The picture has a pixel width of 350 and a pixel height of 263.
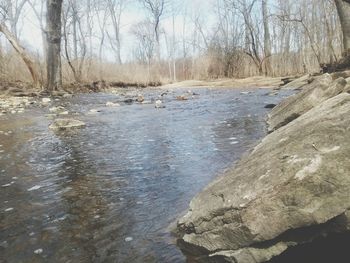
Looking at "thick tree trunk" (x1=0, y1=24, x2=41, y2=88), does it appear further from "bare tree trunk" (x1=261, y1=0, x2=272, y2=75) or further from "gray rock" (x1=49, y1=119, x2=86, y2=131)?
"bare tree trunk" (x1=261, y1=0, x2=272, y2=75)

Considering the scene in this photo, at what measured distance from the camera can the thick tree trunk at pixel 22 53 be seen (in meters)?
14.9

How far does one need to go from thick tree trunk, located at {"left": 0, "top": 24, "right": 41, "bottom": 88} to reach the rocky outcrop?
48.7ft

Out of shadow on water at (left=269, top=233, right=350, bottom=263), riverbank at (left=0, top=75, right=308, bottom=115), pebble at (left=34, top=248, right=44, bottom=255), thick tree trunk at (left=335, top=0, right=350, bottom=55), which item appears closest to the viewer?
shadow on water at (left=269, top=233, right=350, bottom=263)

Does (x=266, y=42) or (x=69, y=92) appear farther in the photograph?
(x=266, y=42)

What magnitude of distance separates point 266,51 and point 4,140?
20.3 m

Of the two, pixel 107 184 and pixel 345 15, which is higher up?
pixel 345 15

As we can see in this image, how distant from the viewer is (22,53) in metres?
15.3

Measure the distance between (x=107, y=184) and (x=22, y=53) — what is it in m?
13.6

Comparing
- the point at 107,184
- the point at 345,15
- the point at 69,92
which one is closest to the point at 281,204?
the point at 107,184

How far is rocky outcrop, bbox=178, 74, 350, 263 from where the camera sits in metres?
1.66

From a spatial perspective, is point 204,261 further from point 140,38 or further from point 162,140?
point 140,38

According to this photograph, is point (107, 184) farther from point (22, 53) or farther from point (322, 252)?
point (22, 53)

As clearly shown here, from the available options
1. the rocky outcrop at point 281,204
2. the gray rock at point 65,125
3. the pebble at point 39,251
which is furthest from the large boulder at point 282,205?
the gray rock at point 65,125

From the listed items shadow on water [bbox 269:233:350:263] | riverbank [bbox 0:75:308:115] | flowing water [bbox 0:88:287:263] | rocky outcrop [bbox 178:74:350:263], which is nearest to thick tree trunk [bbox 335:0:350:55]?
riverbank [bbox 0:75:308:115]
